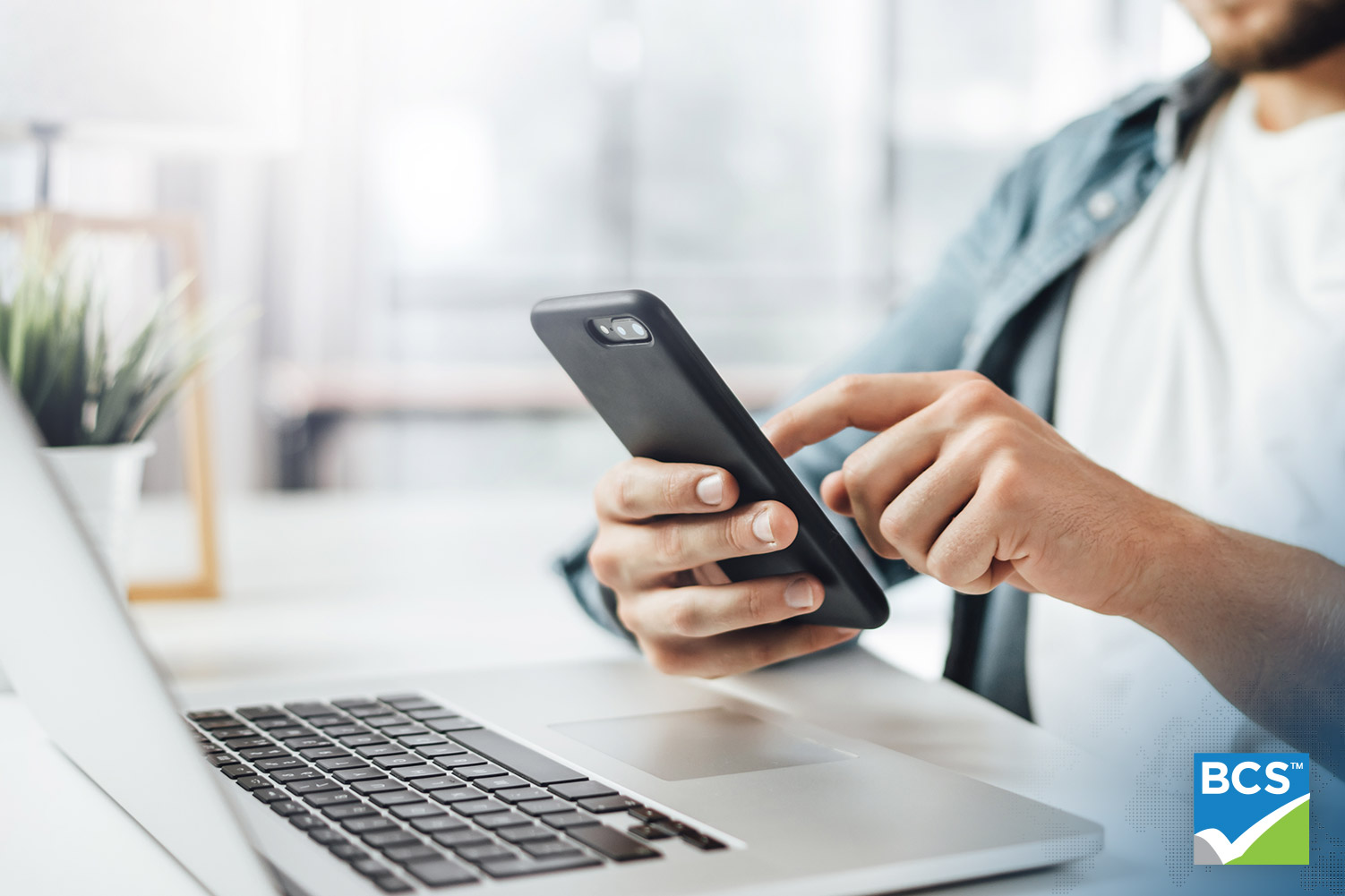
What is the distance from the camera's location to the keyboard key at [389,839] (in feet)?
1.17

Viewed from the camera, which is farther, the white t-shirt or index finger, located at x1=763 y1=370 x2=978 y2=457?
the white t-shirt

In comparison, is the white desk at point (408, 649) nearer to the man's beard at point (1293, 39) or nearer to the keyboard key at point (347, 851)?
the keyboard key at point (347, 851)

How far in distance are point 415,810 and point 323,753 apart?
0.10 meters

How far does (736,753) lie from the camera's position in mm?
489

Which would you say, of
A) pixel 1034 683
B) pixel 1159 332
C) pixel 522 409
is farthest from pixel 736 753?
pixel 522 409

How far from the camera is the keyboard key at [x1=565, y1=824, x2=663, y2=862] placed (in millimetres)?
348

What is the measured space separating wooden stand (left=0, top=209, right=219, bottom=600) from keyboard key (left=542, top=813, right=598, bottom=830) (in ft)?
2.20

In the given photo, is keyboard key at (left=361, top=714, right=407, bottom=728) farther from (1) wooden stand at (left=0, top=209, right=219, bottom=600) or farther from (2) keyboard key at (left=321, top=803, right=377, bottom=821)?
(1) wooden stand at (left=0, top=209, right=219, bottom=600)

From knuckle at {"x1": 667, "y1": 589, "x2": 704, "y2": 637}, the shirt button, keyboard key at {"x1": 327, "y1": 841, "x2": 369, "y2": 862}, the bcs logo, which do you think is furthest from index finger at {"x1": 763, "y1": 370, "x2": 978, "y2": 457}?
the shirt button

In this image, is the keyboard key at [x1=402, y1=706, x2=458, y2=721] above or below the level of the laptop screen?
below

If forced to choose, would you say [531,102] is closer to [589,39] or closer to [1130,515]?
[589,39]

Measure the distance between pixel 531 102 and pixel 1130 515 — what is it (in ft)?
10.5

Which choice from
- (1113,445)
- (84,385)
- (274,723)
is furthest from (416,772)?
(1113,445)

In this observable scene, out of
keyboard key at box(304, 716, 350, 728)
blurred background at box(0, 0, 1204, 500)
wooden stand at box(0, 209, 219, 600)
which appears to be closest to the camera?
keyboard key at box(304, 716, 350, 728)
